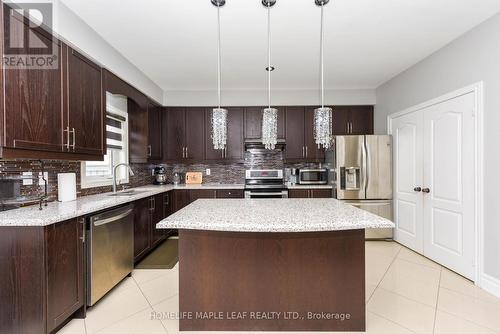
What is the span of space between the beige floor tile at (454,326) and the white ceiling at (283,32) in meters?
2.61

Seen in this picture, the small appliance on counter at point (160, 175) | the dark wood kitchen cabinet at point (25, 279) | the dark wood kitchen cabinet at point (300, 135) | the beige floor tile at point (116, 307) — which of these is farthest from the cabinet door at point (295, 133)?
the dark wood kitchen cabinet at point (25, 279)

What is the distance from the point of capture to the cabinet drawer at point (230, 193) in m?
4.48

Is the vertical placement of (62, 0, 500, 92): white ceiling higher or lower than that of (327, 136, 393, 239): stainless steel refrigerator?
higher

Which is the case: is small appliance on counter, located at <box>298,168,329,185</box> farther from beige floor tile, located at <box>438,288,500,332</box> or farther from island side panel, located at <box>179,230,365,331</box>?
island side panel, located at <box>179,230,365,331</box>

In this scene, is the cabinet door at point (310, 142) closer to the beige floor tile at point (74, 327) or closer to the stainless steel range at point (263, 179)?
the stainless steel range at point (263, 179)

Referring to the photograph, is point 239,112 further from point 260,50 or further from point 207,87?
point 260,50

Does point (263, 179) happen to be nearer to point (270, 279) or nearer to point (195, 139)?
point (195, 139)

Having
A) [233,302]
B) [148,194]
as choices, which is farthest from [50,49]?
[233,302]

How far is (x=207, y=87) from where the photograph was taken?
4.69 metres

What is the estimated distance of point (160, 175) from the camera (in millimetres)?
4820

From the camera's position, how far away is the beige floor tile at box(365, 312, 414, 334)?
6.45 feet

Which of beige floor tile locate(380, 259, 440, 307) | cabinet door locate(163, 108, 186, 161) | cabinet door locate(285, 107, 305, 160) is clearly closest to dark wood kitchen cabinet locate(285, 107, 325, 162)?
cabinet door locate(285, 107, 305, 160)

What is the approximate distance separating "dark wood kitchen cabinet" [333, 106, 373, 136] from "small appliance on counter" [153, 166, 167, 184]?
10.4 feet

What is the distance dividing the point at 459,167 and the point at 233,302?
2.77 meters
